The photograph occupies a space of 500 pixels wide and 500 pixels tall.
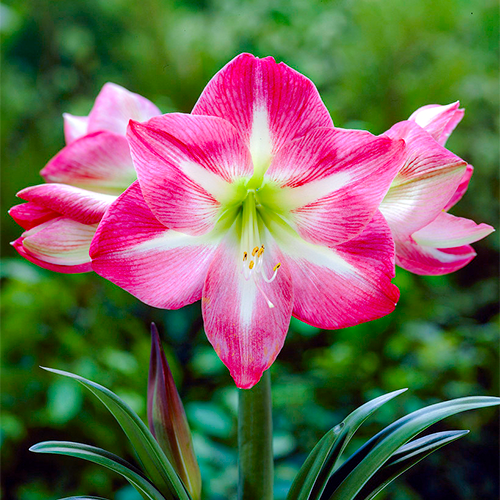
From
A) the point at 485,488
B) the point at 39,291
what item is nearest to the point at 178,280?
the point at 39,291

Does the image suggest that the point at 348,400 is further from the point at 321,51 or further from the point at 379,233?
the point at 321,51

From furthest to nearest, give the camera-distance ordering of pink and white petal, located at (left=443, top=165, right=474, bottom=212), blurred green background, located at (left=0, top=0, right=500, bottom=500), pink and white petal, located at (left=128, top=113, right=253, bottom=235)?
1. blurred green background, located at (left=0, top=0, right=500, bottom=500)
2. pink and white petal, located at (left=443, top=165, right=474, bottom=212)
3. pink and white petal, located at (left=128, top=113, right=253, bottom=235)

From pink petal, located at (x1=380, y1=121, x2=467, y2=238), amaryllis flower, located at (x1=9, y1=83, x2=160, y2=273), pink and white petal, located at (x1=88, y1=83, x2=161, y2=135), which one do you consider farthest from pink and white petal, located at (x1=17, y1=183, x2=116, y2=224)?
pink petal, located at (x1=380, y1=121, x2=467, y2=238)

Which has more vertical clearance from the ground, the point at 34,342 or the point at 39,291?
the point at 39,291

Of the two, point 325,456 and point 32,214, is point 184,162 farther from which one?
point 325,456

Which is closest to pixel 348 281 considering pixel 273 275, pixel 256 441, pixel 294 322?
pixel 273 275

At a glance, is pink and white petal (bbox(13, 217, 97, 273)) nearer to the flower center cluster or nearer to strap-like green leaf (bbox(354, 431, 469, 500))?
the flower center cluster
